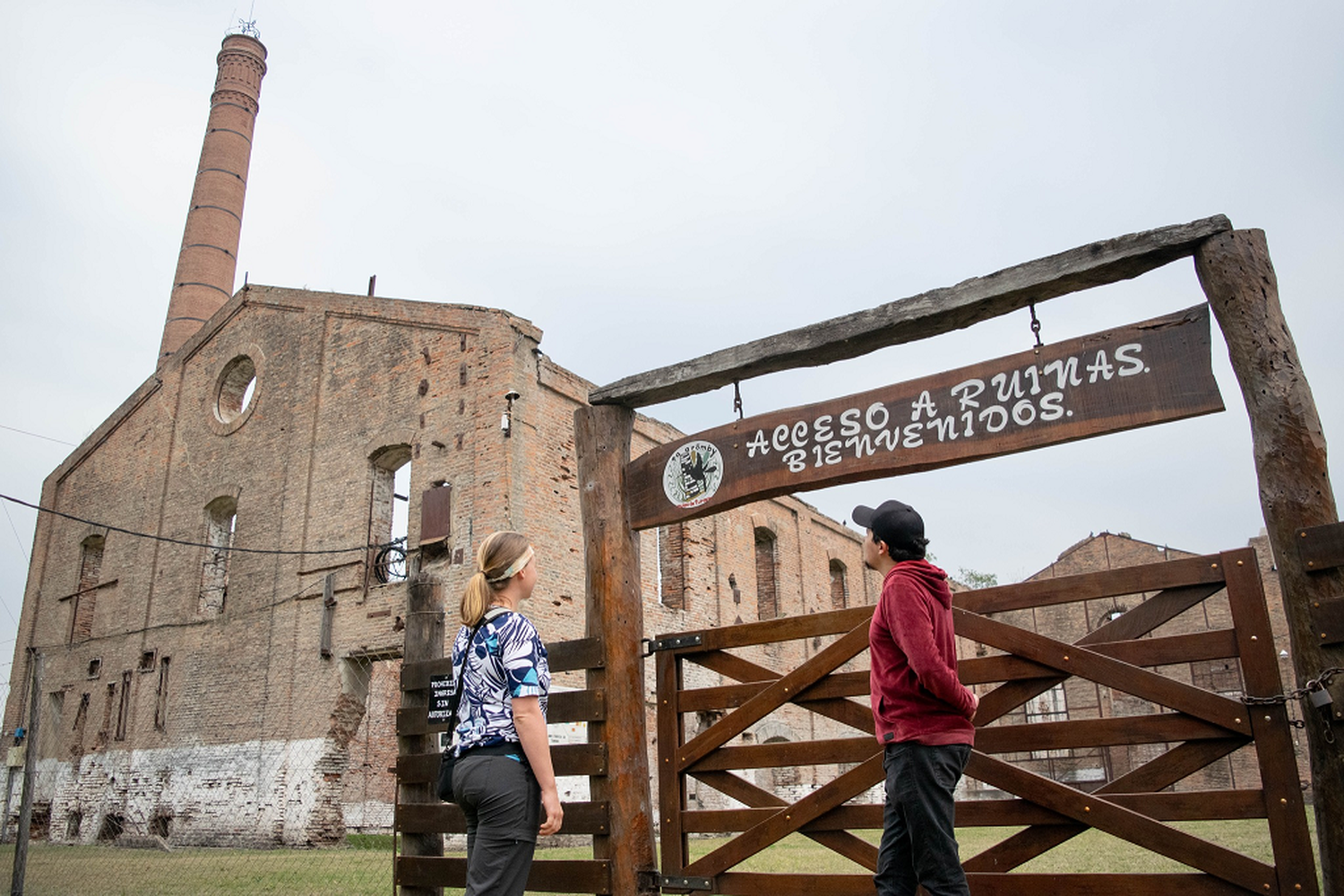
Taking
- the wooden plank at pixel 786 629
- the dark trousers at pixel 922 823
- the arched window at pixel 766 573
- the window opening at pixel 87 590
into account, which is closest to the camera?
the dark trousers at pixel 922 823

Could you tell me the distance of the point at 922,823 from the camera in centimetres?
298

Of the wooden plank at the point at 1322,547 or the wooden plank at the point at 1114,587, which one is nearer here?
the wooden plank at the point at 1322,547

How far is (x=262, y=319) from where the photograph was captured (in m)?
20.2

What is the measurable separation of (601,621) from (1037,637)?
2.25 metres

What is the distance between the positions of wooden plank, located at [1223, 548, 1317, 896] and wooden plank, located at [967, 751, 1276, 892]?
10cm

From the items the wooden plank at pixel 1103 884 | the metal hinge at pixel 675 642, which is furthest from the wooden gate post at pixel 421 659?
the wooden plank at pixel 1103 884

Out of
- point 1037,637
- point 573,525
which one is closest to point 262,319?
point 573,525

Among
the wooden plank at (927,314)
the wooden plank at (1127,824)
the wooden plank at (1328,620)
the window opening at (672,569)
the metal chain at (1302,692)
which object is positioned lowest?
the wooden plank at (1127,824)

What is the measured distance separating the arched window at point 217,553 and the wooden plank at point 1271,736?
17.9m

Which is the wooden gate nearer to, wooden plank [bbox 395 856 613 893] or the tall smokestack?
wooden plank [bbox 395 856 613 893]

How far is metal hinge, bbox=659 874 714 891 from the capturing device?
4.73 metres

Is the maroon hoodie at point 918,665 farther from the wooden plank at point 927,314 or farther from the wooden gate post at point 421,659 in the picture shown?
the wooden gate post at point 421,659

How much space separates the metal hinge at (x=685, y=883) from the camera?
4727 millimetres

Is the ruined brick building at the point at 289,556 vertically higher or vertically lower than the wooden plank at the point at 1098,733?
higher
